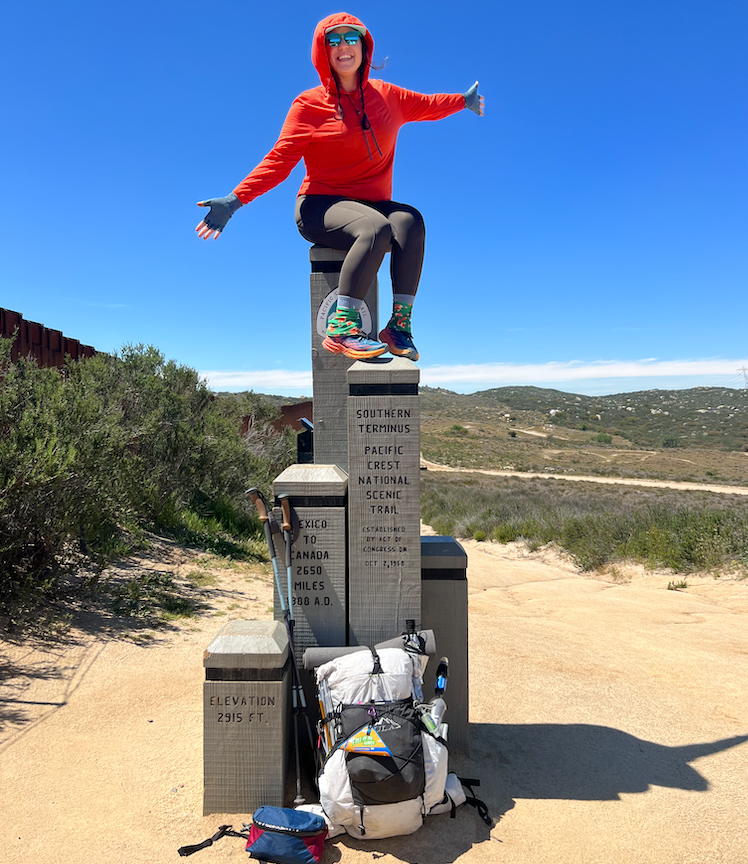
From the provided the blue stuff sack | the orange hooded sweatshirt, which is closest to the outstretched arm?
the orange hooded sweatshirt

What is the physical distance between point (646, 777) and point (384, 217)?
12.3ft

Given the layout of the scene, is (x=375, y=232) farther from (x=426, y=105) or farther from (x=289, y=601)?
(x=289, y=601)

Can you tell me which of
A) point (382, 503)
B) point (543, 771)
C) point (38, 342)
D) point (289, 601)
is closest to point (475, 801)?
point (543, 771)

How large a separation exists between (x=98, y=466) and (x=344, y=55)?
14.6ft

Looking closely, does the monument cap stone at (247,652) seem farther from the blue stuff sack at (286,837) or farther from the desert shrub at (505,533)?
the desert shrub at (505,533)

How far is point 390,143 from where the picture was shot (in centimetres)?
420

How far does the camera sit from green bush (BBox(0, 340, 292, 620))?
543 centimetres

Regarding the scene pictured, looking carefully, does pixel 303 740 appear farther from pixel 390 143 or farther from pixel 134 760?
pixel 390 143

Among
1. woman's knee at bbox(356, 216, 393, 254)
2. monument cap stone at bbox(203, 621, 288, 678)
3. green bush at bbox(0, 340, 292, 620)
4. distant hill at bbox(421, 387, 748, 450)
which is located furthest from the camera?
distant hill at bbox(421, 387, 748, 450)

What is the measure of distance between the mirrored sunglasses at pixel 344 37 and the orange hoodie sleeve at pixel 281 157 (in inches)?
15.2

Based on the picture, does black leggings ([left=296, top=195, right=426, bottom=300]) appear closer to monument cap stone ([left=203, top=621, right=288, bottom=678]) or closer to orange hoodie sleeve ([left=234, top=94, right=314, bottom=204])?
orange hoodie sleeve ([left=234, top=94, right=314, bottom=204])

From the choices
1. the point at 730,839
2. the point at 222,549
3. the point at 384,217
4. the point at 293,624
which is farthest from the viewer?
the point at 222,549

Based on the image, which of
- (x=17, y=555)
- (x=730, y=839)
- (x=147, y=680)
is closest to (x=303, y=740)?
(x=147, y=680)

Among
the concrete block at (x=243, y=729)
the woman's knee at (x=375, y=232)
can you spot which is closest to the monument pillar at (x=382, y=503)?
the concrete block at (x=243, y=729)
